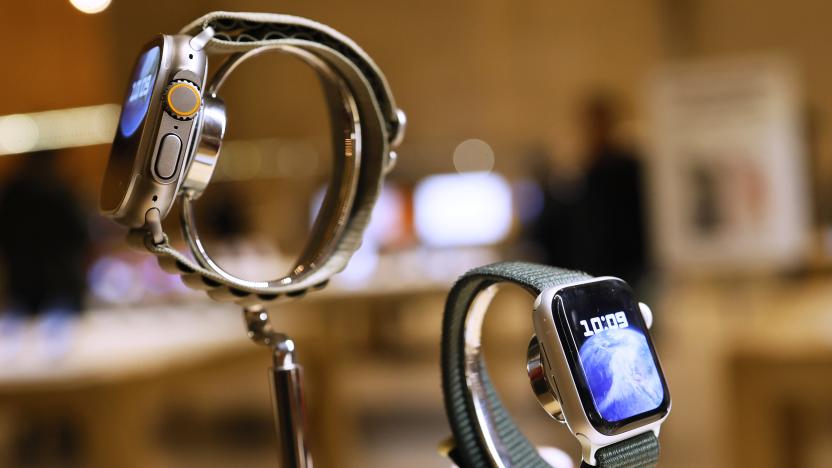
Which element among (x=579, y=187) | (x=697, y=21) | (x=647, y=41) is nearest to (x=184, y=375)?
(x=579, y=187)

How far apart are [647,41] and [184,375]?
20.0 ft

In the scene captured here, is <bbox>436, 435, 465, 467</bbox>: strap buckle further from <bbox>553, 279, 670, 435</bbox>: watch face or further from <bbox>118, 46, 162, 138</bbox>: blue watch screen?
<bbox>118, 46, 162, 138</bbox>: blue watch screen

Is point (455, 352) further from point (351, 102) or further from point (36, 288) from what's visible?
point (36, 288)

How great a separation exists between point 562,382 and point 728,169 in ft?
12.2

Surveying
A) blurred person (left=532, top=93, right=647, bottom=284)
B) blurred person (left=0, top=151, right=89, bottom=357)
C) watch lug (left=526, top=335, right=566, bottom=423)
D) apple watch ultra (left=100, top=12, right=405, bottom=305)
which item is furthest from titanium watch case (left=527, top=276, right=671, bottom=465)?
blurred person (left=532, top=93, right=647, bottom=284)

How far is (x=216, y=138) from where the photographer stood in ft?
1.65

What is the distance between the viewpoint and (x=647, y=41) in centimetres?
728

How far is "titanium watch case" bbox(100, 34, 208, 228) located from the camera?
46cm

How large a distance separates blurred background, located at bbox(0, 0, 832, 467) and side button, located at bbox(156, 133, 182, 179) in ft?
0.79

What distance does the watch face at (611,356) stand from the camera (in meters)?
0.48

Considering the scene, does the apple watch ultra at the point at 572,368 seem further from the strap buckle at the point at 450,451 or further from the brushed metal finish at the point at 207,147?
the brushed metal finish at the point at 207,147

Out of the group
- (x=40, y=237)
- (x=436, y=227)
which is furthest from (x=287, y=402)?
(x=436, y=227)

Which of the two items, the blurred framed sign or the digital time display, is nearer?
the digital time display

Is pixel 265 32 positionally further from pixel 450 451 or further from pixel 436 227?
pixel 436 227
